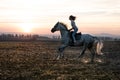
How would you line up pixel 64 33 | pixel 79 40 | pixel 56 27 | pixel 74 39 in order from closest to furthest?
pixel 74 39
pixel 64 33
pixel 79 40
pixel 56 27

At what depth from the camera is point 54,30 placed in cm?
2564

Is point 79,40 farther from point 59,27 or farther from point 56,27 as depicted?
point 56,27

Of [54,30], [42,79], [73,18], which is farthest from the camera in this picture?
[54,30]

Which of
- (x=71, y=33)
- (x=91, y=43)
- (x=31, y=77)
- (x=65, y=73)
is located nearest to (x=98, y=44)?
(x=91, y=43)

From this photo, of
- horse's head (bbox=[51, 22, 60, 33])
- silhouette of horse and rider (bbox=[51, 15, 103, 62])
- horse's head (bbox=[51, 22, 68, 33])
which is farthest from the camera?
horse's head (bbox=[51, 22, 60, 33])

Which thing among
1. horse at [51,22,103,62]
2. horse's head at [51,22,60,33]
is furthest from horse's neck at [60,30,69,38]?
horse's head at [51,22,60,33]

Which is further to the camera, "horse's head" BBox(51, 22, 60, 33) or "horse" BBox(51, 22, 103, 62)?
"horse's head" BBox(51, 22, 60, 33)

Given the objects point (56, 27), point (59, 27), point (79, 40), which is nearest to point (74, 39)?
point (79, 40)

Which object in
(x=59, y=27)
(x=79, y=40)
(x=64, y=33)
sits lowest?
(x=79, y=40)

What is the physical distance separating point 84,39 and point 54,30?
7.98 feet

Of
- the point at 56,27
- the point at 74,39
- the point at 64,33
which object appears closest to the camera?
the point at 74,39

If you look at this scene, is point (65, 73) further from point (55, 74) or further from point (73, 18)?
point (73, 18)

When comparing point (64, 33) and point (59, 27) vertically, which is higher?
point (59, 27)

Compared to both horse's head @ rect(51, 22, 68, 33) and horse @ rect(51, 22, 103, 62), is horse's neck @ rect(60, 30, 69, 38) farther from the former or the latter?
horse's head @ rect(51, 22, 68, 33)
